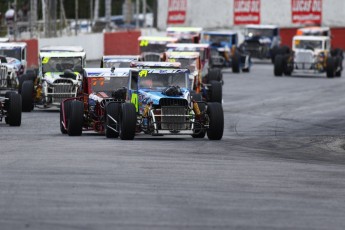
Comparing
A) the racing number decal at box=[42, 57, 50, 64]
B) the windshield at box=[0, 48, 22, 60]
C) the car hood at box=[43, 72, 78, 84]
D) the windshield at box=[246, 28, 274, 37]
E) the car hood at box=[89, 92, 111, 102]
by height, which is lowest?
the windshield at box=[246, 28, 274, 37]

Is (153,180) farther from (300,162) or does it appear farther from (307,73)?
(307,73)

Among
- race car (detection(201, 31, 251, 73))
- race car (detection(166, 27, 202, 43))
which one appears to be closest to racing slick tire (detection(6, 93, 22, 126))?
race car (detection(166, 27, 202, 43))

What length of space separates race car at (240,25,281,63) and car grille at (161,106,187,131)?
42972 millimetres

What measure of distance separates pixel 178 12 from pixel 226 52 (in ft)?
93.5

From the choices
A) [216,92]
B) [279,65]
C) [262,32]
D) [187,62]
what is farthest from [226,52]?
[216,92]

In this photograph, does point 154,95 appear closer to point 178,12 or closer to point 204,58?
point 204,58

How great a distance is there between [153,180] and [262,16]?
2756 inches

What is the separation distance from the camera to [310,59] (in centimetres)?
5712

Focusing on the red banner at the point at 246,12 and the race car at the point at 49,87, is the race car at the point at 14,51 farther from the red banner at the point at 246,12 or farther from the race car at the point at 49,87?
the red banner at the point at 246,12

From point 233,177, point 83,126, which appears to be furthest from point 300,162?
point 83,126

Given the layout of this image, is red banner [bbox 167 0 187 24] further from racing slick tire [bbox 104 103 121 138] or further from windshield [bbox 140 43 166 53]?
racing slick tire [bbox 104 103 121 138]

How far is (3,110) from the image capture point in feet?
96.4

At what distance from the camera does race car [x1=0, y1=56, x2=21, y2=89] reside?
3984 cm

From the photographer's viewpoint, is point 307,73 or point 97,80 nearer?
point 97,80
